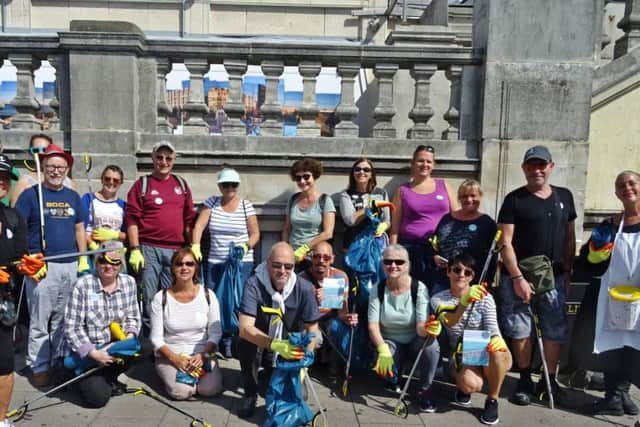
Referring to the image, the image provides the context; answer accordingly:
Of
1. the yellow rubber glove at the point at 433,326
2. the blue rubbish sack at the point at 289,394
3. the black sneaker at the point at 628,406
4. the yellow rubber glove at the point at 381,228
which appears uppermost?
the yellow rubber glove at the point at 381,228

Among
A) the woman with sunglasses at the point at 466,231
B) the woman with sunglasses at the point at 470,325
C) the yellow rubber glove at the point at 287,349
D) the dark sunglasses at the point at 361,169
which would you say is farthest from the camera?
the dark sunglasses at the point at 361,169

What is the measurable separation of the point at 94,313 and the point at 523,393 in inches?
140

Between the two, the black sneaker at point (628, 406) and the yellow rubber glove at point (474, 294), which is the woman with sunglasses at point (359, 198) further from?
the black sneaker at point (628, 406)

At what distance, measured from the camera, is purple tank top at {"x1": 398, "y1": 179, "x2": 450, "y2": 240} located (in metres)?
4.83

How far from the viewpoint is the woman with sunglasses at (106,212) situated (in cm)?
476

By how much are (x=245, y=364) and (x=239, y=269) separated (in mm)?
1091

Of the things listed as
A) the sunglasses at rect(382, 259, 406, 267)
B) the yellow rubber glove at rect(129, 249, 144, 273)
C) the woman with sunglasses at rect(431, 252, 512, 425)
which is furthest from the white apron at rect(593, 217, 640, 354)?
the yellow rubber glove at rect(129, 249, 144, 273)

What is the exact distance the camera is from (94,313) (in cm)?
420

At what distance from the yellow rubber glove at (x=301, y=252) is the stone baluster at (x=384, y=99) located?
5.28 feet

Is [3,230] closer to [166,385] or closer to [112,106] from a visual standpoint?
[166,385]

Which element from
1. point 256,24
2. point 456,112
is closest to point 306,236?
point 456,112

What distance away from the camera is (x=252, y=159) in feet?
18.2

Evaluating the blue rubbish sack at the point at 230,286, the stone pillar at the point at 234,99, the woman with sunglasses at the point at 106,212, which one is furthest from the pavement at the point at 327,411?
the stone pillar at the point at 234,99

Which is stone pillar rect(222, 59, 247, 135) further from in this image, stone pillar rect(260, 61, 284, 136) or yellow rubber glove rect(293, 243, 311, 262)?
yellow rubber glove rect(293, 243, 311, 262)
